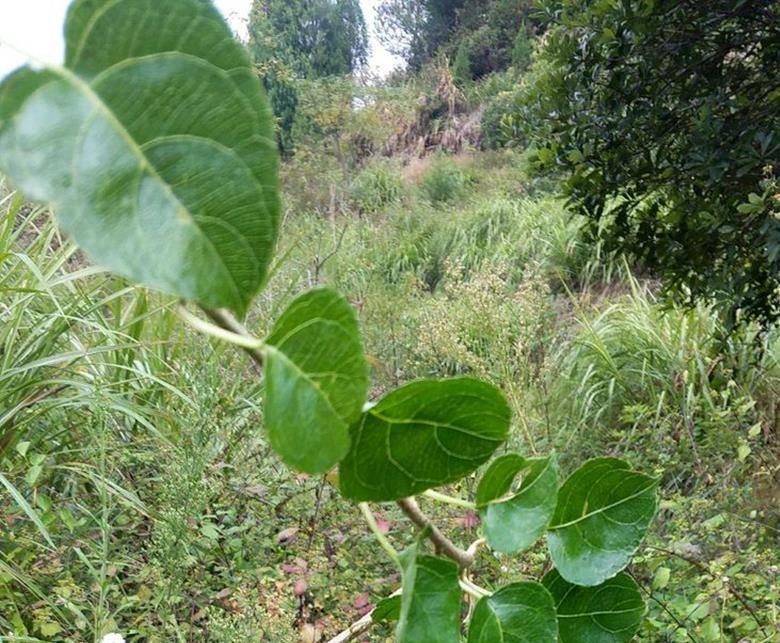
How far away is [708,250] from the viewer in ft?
5.41

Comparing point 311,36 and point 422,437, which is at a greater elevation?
point 311,36

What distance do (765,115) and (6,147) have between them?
1.60 metres

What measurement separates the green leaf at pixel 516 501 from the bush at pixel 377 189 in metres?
7.80

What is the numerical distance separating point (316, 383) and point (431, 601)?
93 mm

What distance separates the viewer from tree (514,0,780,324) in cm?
146

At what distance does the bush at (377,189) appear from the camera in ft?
26.9

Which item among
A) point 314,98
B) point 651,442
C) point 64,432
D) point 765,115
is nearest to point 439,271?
point 651,442

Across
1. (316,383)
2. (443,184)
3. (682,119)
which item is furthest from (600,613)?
(443,184)

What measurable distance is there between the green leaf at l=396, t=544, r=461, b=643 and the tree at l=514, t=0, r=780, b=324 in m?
1.35

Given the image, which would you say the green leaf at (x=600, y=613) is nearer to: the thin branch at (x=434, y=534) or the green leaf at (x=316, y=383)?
the thin branch at (x=434, y=534)

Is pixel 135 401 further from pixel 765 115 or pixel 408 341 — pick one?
pixel 765 115

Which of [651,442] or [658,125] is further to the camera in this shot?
[651,442]

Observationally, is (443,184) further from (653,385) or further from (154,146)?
(154,146)

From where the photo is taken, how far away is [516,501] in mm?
248
